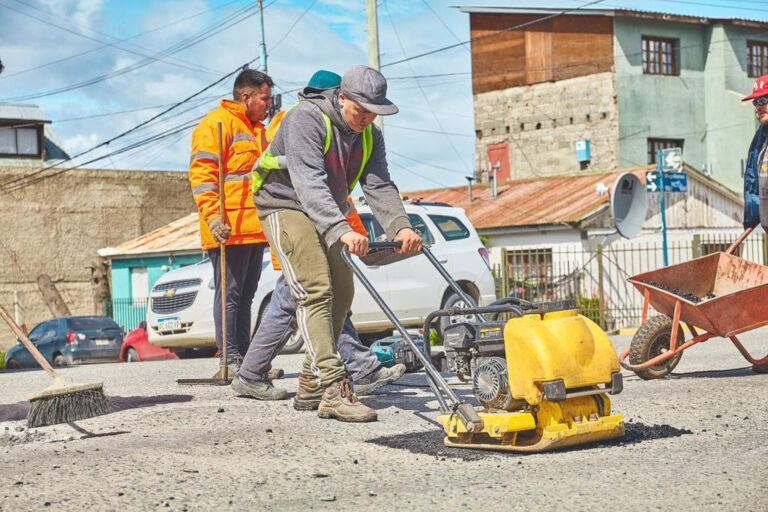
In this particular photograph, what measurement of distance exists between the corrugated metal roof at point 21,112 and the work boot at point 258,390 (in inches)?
1602

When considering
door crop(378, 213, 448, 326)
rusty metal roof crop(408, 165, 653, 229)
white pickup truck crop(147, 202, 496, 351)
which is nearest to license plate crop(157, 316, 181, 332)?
white pickup truck crop(147, 202, 496, 351)

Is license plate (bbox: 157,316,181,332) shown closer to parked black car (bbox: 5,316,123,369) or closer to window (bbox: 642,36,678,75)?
parked black car (bbox: 5,316,123,369)

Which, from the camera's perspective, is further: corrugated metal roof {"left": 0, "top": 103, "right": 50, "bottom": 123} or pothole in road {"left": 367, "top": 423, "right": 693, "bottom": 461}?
corrugated metal roof {"left": 0, "top": 103, "right": 50, "bottom": 123}

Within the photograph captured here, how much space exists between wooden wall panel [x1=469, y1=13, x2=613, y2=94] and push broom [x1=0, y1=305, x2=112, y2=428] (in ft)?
114

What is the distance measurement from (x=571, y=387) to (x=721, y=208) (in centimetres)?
2777

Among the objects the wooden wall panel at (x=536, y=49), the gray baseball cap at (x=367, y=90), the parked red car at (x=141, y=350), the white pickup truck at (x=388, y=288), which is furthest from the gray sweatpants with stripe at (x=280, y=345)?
the wooden wall panel at (x=536, y=49)

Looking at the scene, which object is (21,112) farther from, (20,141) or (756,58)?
(756,58)

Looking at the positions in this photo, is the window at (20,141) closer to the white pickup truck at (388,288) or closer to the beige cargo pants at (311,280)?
the white pickup truck at (388,288)

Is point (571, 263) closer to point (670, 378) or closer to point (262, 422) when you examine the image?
point (670, 378)

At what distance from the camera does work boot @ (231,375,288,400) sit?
688 cm

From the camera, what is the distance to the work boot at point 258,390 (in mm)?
6883

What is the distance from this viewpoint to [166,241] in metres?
37.0

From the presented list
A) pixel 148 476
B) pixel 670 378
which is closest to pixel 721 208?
pixel 670 378

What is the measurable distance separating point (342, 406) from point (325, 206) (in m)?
Result: 1.08
